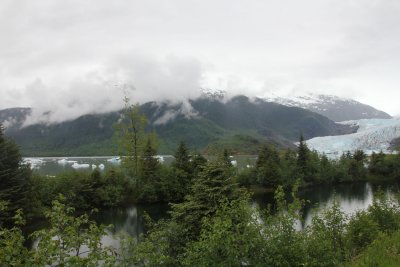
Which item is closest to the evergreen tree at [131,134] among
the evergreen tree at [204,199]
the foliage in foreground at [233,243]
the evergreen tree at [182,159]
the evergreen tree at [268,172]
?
the evergreen tree at [182,159]

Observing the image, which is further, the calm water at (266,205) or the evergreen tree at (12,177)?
the calm water at (266,205)

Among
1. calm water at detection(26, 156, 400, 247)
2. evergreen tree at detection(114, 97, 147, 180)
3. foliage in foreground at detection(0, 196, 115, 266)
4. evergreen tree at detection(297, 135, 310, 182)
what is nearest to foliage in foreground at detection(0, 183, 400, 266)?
foliage in foreground at detection(0, 196, 115, 266)

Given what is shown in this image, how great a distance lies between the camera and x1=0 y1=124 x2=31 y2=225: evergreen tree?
3819cm

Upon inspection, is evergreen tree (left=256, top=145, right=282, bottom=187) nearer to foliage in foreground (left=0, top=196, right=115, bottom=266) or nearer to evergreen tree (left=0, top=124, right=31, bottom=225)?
evergreen tree (left=0, top=124, right=31, bottom=225)

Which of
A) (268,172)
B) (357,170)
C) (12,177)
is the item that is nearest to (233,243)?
(12,177)

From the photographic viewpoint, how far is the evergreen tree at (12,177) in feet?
125

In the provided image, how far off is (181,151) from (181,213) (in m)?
36.6

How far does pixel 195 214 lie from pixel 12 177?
83.8 ft

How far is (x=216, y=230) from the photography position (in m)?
11.7

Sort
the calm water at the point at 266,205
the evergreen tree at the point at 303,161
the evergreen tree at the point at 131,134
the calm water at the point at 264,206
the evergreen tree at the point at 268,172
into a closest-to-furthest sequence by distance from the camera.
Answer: the calm water at the point at 264,206, the calm water at the point at 266,205, the evergreen tree at the point at 131,134, the evergreen tree at the point at 268,172, the evergreen tree at the point at 303,161

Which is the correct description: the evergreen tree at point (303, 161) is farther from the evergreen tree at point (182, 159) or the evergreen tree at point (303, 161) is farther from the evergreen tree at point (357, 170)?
the evergreen tree at point (182, 159)

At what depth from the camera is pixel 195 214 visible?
75.9ft

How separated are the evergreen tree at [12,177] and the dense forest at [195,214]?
5.2 inches

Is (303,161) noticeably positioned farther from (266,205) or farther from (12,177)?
(12,177)
